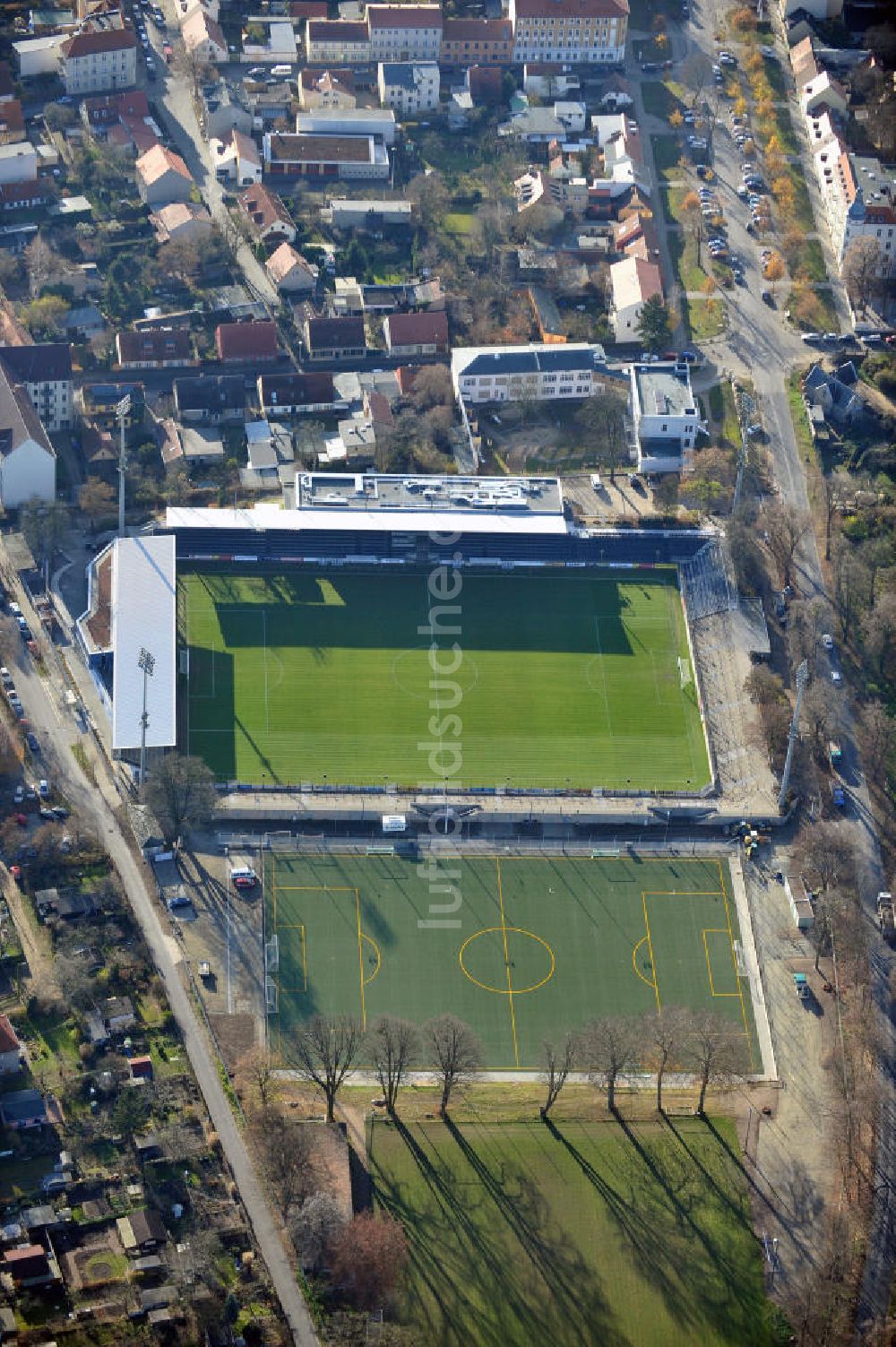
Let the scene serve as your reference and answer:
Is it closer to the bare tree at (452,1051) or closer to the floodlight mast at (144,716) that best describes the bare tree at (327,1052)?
the bare tree at (452,1051)

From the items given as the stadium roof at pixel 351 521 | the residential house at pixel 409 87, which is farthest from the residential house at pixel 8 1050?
the residential house at pixel 409 87

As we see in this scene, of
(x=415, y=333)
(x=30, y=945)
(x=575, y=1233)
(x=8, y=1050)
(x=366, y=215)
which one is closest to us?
(x=575, y=1233)

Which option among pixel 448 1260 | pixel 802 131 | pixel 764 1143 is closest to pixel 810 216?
pixel 802 131

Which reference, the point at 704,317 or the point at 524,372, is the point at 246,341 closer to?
the point at 524,372

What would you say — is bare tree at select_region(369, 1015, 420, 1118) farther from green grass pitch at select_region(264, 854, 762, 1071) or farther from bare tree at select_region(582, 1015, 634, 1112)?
bare tree at select_region(582, 1015, 634, 1112)

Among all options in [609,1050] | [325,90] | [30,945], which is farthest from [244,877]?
[325,90]

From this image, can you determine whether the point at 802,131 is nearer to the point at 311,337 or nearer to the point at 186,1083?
→ the point at 311,337

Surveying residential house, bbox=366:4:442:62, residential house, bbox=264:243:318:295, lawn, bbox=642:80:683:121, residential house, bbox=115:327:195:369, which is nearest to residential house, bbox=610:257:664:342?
residential house, bbox=264:243:318:295
